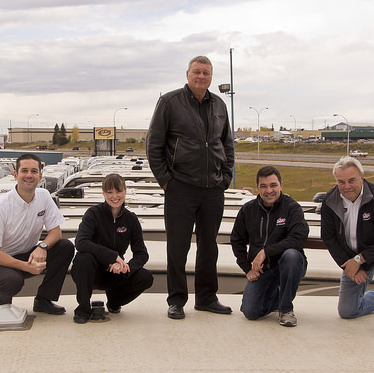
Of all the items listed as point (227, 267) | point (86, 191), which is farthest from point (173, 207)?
point (86, 191)

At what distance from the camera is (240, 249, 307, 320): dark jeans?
13.4ft

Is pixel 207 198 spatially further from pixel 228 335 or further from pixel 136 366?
pixel 136 366

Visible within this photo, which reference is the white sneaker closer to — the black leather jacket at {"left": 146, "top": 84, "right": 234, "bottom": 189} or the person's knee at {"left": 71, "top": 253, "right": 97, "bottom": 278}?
the black leather jacket at {"left": 146, "top": 84, "right": 234, "bottom": 189}

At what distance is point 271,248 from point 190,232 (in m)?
0.65

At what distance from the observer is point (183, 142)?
418 cm

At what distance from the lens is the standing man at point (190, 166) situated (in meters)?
4.19

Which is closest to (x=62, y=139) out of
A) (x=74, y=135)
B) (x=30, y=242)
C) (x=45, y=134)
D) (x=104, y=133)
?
(x=74, y=135)

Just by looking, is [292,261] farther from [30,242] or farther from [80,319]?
[30,242]

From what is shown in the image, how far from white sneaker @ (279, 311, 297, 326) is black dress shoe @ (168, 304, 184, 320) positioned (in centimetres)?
76

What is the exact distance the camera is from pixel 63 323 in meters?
4.10

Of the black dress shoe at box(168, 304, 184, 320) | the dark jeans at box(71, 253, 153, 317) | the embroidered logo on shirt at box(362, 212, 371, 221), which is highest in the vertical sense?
the embroidered logo on shirt at box(362, 212, 371, 221)

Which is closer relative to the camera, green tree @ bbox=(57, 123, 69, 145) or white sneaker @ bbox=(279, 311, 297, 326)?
white sneaker @ bbox=(279, 311, 297, 326)

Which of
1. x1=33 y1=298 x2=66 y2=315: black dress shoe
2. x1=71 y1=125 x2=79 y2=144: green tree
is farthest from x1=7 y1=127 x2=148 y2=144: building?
x1=33 y1=298 x2=66 y2=315: black dress shoe

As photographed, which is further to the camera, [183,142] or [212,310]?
[212,310]
